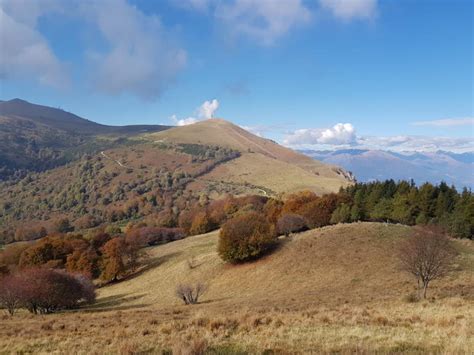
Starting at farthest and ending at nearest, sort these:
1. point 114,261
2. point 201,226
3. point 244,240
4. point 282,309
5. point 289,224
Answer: point 201,226 → point 114,261 → point 289,224 → point 244,240 → point 282,309

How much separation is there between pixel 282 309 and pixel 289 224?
1682 inches

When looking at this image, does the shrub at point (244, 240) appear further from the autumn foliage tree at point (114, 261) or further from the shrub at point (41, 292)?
the autumn foliage tree at point (114, 261)

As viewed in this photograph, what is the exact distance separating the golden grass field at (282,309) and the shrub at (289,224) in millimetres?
8611

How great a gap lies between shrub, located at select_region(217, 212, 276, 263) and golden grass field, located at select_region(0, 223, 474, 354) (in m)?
1.71

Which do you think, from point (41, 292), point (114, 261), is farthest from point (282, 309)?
point (114, 261)

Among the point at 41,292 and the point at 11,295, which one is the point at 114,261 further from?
the point at 11,295

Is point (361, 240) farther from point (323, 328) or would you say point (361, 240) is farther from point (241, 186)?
point (241, 186)

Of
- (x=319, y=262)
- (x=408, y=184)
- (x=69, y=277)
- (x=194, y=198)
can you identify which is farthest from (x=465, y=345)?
(x=194, y=198)

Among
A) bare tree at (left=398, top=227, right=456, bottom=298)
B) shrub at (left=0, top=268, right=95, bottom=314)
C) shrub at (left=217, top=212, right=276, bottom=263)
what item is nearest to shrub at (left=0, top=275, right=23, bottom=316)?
shrub at (left=0, top=268, right=95, bottom=314)

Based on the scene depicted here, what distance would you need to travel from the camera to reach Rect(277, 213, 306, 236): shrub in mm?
67250

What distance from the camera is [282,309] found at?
83.0ft

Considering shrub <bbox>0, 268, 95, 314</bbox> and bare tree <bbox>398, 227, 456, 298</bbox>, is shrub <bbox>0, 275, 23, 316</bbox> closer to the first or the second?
shrub <bbox>0, 268, 95, 314</bbox>

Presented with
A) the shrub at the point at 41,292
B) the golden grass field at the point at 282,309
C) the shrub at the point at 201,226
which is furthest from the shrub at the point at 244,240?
the shrub at the point at 201,226

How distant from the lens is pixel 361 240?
52125mm
